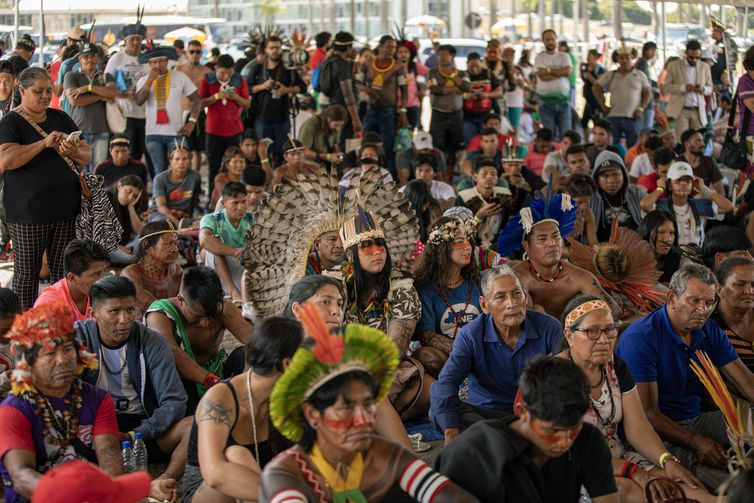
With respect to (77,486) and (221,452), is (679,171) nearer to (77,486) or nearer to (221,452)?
(221,452)

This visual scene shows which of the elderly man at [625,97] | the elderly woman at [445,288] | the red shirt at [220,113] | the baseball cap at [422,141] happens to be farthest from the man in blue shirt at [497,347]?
the elderly man at [625,97]

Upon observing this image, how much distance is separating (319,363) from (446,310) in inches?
99.3

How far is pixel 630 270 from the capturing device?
6184 millimetres

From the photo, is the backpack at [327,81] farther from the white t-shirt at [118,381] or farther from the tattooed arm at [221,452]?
the tattooed arm at [221,452]

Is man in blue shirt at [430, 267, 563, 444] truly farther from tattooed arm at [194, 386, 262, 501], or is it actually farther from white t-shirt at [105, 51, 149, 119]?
white t-shirt at [105, 51, 149, 119]

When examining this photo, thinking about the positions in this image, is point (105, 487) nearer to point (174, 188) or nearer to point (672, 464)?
point (672, 464)

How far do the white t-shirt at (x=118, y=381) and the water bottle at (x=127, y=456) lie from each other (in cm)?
26

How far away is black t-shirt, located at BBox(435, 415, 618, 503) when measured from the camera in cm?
298

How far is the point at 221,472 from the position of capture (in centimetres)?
331

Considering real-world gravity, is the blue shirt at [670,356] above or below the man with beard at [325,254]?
below

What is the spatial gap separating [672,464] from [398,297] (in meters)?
1.67

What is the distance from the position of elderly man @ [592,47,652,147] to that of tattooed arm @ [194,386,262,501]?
989 cm

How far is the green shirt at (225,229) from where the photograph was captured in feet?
24.1

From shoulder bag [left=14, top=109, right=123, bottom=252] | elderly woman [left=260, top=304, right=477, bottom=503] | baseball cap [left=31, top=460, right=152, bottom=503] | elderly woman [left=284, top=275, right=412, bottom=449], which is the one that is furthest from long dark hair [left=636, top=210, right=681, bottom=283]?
baseball cap [left=31, top=460, right=152, bottom=503]
